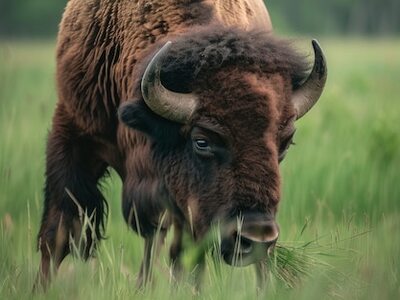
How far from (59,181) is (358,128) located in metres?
4.71

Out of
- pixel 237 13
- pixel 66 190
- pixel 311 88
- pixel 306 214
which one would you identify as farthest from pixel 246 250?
pixel 306 214

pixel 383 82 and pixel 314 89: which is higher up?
pixel 314 89

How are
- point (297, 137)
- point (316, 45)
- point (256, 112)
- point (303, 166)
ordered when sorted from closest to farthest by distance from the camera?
point (256, 112) < point (316, 45) < point (303, 166) < point (297, 137)

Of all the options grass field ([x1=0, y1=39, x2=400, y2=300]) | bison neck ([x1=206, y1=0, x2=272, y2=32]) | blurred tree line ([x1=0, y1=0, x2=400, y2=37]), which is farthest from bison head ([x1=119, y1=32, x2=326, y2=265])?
blurred tree line ([x1=0, y1=0, x2=400, y2=37])

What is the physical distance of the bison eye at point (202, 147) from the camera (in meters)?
4.56

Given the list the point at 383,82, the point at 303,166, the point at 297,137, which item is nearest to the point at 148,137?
the point at 303,166

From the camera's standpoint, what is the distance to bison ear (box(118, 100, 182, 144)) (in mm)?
4754

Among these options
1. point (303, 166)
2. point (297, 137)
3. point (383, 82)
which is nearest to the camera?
point (303, 166)

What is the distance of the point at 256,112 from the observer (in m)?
4.41

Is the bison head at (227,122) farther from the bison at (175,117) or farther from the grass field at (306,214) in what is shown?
the grass field at (306,214)

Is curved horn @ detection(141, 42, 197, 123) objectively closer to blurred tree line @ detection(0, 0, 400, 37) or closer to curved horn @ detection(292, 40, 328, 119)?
curved horn @ detection(292, 40, 328, 119)

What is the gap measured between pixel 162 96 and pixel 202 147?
0.31m

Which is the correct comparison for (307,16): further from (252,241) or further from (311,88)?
(252,241)

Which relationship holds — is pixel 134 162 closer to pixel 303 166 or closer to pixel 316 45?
pixel 316 45
